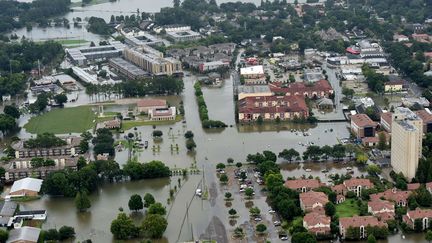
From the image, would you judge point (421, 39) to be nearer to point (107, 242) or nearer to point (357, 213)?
point (357, 213)

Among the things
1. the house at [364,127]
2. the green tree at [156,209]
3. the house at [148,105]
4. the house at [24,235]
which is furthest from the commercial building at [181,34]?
the house at [24,235]

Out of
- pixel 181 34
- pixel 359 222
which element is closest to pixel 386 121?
pixel 359 222

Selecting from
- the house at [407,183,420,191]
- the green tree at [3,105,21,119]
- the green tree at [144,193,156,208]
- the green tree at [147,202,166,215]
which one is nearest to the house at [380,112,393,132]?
the house at [407,183,420,191]

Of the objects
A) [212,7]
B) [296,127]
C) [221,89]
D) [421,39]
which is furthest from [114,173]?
[212,7]

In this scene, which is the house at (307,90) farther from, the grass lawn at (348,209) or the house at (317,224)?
the house at (317,224)

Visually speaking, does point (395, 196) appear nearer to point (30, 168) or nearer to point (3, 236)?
point (3, 236)
